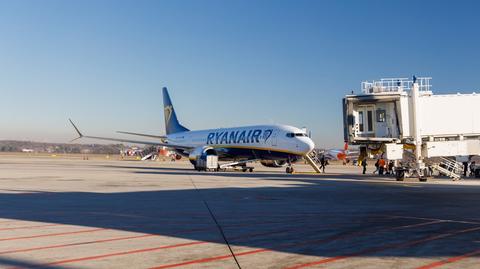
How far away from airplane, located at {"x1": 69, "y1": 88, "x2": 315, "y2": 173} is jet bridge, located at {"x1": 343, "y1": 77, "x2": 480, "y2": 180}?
9.42 m

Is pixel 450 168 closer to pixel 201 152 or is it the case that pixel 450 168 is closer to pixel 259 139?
pixel 259 139

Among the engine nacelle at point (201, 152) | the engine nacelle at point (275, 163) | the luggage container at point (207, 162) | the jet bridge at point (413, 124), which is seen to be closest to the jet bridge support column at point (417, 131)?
the jet bridge at point (413, 124)

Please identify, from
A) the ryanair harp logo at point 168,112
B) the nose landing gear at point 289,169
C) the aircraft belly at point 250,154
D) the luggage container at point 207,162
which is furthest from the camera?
the ryanair harp logo at point 168,112

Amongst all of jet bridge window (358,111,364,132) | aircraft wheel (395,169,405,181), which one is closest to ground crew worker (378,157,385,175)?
aircraft wheel (395,169,405,181)

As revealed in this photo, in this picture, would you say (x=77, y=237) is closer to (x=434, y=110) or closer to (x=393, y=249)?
(x=393, y=249)

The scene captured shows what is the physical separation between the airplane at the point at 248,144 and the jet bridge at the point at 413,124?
942cm

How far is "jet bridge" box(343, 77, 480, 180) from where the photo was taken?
31688 millimetres

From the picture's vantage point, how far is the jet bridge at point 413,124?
3169 centimetres

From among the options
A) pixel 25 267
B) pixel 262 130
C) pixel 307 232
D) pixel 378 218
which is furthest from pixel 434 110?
pixel 25 267

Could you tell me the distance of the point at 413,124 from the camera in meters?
31.6

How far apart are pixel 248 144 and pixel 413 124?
1790cm

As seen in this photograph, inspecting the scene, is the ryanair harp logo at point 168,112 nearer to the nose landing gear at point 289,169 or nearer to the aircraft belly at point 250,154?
the aircraft belly at point 250,154

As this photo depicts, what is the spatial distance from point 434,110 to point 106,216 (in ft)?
81.3

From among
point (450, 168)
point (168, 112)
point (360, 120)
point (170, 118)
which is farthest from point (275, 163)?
point (168, 112)
